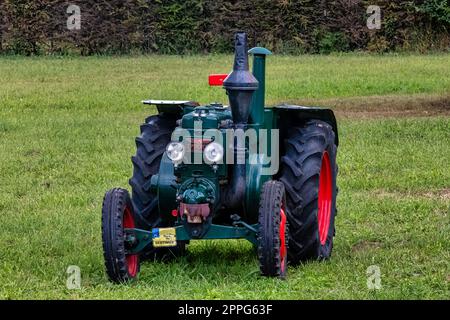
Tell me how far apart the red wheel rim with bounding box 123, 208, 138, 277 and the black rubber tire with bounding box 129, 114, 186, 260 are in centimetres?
38

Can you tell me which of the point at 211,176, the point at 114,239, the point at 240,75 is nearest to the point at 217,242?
the point at 211,176

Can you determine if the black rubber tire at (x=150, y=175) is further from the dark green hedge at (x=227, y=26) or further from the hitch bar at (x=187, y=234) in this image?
the dark green hedge at (x=227, y=26)

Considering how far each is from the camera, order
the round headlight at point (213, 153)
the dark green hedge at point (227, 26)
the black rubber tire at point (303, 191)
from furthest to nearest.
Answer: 1. the dark green hedge at point (227, 26)
2. the black rubber tire at point (303, 191)
3. the round headlight at point (213, 153)

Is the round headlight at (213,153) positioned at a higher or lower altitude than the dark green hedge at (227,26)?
higher

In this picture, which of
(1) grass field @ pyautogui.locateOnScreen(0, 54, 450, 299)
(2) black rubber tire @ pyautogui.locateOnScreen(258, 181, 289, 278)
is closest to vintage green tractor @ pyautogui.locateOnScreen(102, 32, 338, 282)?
(2) black rubber tire @ pyautogui.locateOnScreen(258, 181, 289, 278)

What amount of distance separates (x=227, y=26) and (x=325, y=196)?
20.8 meters

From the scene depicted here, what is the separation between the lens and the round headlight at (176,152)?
282 inches

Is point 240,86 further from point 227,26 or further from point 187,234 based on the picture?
point 227,26

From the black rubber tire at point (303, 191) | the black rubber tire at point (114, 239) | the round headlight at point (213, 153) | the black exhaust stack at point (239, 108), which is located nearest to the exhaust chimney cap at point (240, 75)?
the black exhaust stack at point (239, 108)

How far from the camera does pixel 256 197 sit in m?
7.43

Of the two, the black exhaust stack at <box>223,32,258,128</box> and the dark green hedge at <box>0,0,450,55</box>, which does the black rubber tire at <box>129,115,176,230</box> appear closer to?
the black exhaust stack at <box>223,32,258,128</box>

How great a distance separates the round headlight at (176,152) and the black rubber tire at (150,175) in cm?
65

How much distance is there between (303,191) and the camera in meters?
7.62
